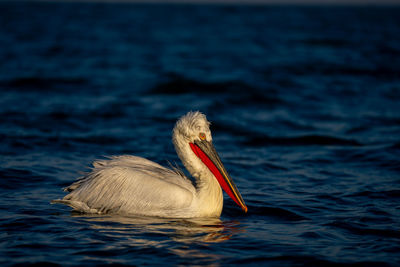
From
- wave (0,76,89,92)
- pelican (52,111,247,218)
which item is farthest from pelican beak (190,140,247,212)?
wave (0,76,89,92)

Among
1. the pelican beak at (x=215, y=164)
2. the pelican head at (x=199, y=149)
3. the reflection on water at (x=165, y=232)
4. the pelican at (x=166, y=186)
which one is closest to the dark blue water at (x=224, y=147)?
the reflection on water at (x=165, y=232)

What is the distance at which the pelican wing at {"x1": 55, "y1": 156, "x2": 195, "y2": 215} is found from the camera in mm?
5379

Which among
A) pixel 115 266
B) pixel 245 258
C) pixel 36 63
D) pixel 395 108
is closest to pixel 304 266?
pixel 245 258

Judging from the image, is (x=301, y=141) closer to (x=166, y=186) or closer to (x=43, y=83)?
(x=166, y=186)

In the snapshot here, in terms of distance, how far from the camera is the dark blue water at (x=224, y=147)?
4.64 meters

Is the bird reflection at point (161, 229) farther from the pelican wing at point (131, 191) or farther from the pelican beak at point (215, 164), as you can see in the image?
the pelican beak at point (215, 164)

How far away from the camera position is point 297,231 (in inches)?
201

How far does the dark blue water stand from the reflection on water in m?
0.02

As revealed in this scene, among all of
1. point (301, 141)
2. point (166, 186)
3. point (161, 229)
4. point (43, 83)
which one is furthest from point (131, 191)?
point (43, 83)

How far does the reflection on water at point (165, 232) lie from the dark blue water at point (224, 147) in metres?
0.02

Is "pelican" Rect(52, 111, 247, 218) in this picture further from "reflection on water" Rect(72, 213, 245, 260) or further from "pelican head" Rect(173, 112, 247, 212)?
"reflection on water" Rect(72, 213, 245, 260)

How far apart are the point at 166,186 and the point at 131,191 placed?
382 mm

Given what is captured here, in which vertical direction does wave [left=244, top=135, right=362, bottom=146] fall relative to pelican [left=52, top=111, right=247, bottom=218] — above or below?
above

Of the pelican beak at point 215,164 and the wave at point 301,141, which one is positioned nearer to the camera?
the pelican beak at point 215,164
